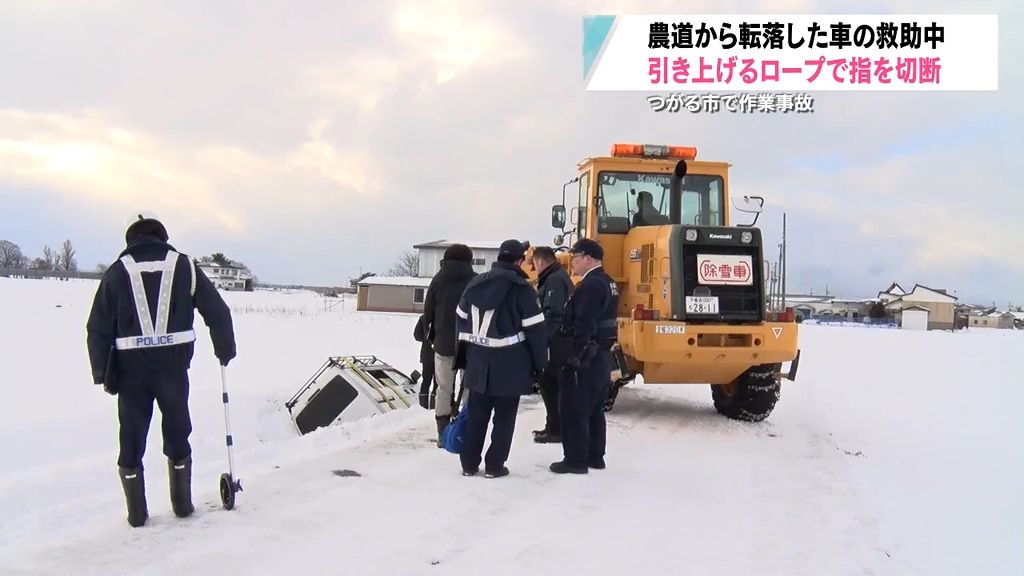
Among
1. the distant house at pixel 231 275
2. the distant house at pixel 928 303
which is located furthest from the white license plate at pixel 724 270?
the distant house at pixel 231 275

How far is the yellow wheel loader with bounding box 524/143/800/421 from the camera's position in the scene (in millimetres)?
7879

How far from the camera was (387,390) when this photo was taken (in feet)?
31.9

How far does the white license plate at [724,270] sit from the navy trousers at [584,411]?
2302mm

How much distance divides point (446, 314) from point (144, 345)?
9.39 feet

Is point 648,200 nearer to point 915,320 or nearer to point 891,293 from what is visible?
point 915,320

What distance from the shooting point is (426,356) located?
769 cm

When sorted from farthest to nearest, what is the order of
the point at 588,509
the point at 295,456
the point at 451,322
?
1. the point at 451,322
2. the point at 295,456
3. the point at 588,509

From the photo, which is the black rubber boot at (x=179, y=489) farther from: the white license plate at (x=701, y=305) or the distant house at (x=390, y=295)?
the distant house at (x=390, y=295)

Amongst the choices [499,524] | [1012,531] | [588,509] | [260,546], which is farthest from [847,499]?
[260,546]

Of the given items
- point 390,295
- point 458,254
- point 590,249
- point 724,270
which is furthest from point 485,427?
point 390,295

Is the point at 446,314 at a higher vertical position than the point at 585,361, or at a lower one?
higher

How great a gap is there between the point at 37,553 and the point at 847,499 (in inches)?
207

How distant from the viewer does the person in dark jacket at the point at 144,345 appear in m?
4.32

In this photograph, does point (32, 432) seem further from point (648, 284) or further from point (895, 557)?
point (895, 557)
